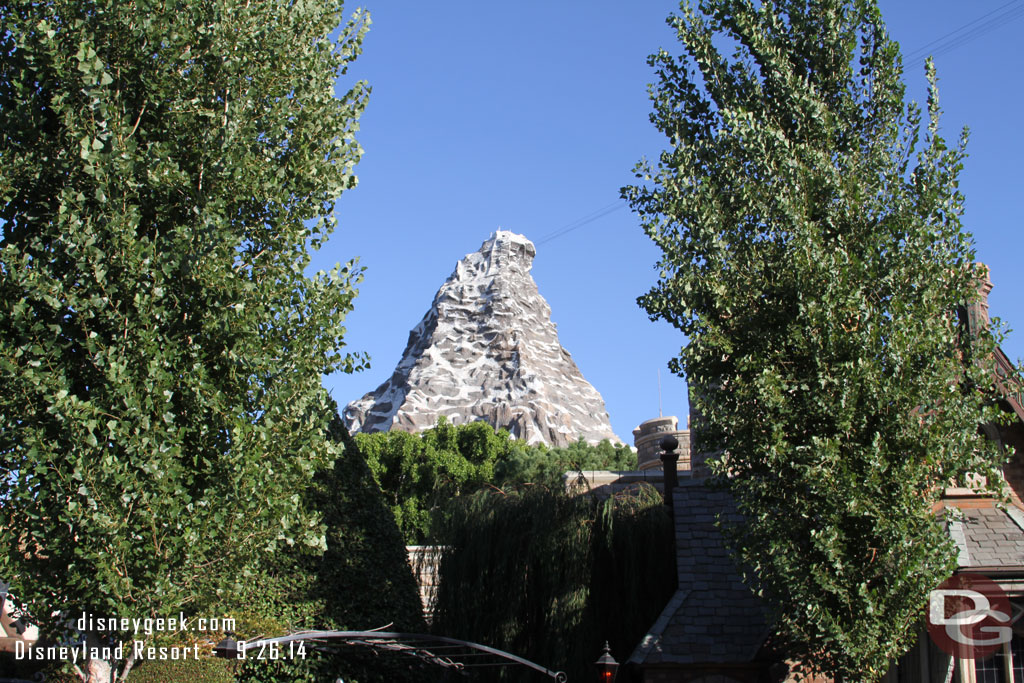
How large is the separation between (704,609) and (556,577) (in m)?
2.97

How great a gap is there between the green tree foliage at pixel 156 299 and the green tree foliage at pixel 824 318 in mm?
5841

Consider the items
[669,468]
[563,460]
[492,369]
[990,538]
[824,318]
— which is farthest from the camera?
[492,369]

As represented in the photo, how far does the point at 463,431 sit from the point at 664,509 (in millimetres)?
51360

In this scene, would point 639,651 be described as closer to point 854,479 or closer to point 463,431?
point 854,479

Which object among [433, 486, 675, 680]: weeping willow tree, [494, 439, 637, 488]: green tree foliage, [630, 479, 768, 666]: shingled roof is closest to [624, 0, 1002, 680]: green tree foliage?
[630, 479, 768, 666]: shingled roof

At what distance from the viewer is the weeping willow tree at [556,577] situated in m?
18.0

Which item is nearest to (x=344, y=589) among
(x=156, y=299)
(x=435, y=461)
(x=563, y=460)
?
(x=156, y=299)

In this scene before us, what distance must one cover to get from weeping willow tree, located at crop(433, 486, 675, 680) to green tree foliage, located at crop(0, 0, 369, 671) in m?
7.99

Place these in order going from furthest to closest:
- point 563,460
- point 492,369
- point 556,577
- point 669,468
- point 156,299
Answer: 1. point 492,369
2. point 563,460
3. point 669,468
4. point 556,577
5. point 156,299

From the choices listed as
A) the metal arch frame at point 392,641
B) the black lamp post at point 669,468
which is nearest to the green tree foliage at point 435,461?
the black lamp post at point 669,468

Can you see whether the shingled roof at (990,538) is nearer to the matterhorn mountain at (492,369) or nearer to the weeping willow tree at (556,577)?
the weeping willow tree at (556,577)

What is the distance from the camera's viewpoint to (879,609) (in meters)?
12.7

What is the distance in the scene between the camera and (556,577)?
18375 millimetres

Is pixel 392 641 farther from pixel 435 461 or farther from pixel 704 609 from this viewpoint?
pixel 435 461
